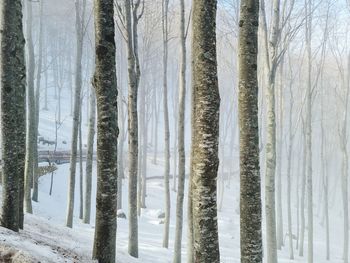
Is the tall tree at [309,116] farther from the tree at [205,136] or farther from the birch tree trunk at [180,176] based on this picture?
the tree at [205,136]

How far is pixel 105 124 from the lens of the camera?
16.9 feet

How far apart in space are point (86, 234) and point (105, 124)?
7.89 meters

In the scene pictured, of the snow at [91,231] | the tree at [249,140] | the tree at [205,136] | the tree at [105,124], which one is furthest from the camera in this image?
the snow at [91,231]

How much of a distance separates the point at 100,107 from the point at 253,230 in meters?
2.66

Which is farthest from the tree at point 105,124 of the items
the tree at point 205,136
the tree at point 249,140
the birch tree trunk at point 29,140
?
the birch tree trunk at point 29,140

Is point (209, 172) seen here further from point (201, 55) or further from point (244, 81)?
point (244, 81)

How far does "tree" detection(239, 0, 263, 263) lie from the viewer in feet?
16.0

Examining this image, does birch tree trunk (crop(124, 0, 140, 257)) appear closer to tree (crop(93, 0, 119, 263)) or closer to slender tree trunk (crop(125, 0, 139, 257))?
slender tree trunk (crop(125, 0, 139, 257))

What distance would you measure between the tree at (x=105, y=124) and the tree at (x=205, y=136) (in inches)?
61.3

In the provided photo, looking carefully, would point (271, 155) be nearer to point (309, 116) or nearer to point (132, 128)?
point (132, 128)

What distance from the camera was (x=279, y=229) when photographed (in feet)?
67.3

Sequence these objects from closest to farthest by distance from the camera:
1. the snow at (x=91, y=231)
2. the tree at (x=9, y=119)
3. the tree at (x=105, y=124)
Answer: the tree at (x=105, y=124) < the snow at (x=91, y=231) < the tree at (x=9, y=119)

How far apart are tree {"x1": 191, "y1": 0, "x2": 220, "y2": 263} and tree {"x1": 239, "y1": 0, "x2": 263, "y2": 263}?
3.52ft

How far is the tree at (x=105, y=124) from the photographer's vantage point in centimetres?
505
